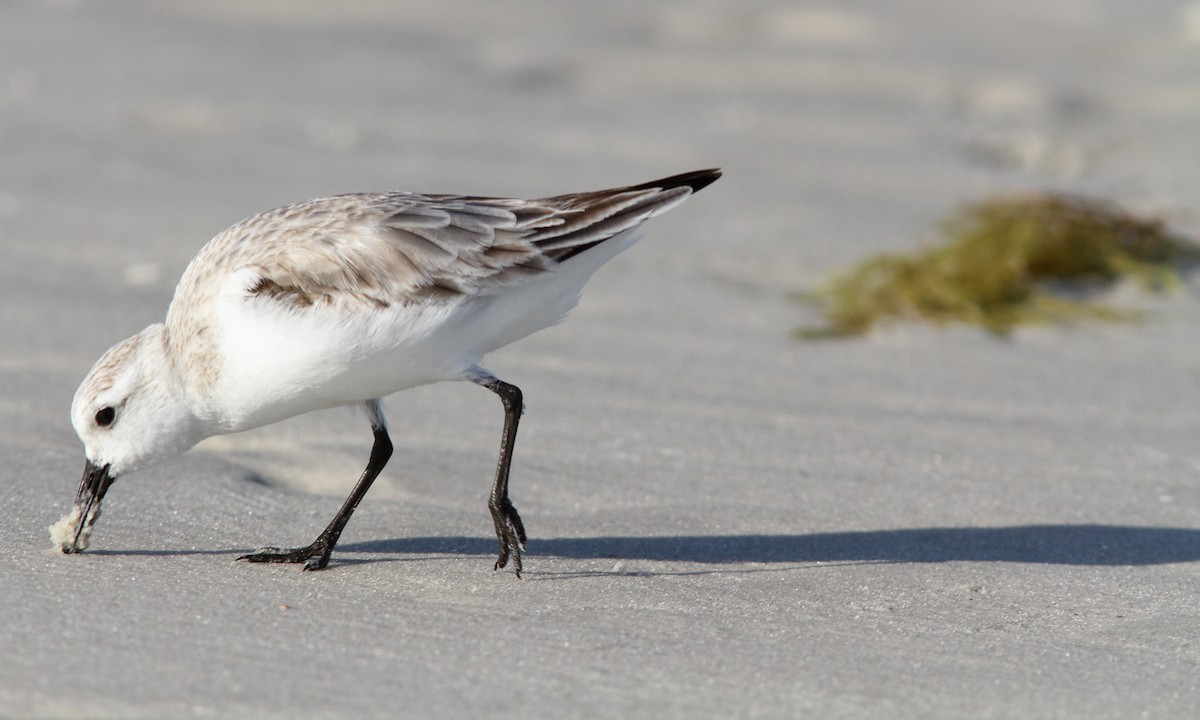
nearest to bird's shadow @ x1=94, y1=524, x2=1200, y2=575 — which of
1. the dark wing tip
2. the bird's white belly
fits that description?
the bird's white belly

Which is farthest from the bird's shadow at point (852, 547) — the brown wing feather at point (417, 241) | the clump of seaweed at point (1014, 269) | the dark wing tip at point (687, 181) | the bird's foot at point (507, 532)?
the clump of seaweed at point (1014, 269)

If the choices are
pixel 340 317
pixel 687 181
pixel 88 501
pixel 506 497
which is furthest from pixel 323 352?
pixel 687 181

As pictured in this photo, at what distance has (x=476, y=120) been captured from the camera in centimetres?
1006

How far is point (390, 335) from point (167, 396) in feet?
2.44

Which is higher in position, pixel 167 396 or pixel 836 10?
pixel 836 10

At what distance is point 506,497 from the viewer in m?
4.20

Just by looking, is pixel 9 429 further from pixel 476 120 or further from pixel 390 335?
pixel 476 120

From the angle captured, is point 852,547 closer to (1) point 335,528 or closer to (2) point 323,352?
(1) point 335,528

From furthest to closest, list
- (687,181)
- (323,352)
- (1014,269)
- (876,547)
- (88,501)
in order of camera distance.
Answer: (1014,269) < (876,547) < (687,181) < (88,501) < (323,352)

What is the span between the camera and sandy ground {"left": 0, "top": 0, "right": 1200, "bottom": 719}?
3.41 meters

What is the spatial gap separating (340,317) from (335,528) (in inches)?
26.1

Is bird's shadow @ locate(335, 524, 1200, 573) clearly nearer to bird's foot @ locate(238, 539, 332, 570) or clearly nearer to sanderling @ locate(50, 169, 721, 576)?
bird's foot @ locate(238, 539, 332, 570)

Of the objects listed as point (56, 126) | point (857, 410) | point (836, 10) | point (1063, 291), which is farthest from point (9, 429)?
point (836, 10)

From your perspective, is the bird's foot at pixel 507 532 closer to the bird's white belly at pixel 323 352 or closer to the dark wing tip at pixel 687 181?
the bird's white belly at pixel 323 352
